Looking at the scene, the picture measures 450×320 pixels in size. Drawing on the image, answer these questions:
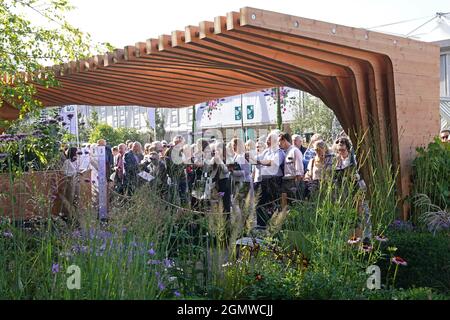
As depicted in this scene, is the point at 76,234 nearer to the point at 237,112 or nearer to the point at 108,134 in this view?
the point at 237,112

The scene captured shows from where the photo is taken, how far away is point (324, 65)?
716 cm

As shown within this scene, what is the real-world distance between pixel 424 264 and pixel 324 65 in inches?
110

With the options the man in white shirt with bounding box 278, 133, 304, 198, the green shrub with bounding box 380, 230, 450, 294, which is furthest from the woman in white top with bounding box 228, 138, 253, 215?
the green shrub with bounding box 380, 230, 450, 294

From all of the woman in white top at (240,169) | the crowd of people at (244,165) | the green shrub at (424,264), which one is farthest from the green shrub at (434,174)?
the woman in white top at (240,169)

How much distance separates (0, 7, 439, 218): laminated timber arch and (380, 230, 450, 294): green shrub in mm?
1619

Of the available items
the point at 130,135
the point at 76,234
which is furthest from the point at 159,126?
the point at 76,234

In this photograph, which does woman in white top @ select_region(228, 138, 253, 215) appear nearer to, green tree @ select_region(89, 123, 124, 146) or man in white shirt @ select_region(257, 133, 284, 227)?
man in white shirt @ select_region(257, 133, 284, 227)

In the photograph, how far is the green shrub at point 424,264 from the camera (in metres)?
4.96

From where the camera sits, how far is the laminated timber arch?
609cm

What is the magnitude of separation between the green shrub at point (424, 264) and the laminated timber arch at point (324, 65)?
1619mm

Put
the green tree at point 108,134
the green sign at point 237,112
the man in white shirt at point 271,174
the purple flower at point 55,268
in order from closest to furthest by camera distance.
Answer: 1. the purple flower at point 55,268
2. the man in white shirt at point 271,174
3. the green sign at point 237,112
4. the green tree at point 108,134

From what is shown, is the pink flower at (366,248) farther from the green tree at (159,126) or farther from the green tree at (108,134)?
the green tree at (108,134)

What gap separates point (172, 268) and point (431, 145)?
3756 mm

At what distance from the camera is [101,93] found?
1038 centimetres
